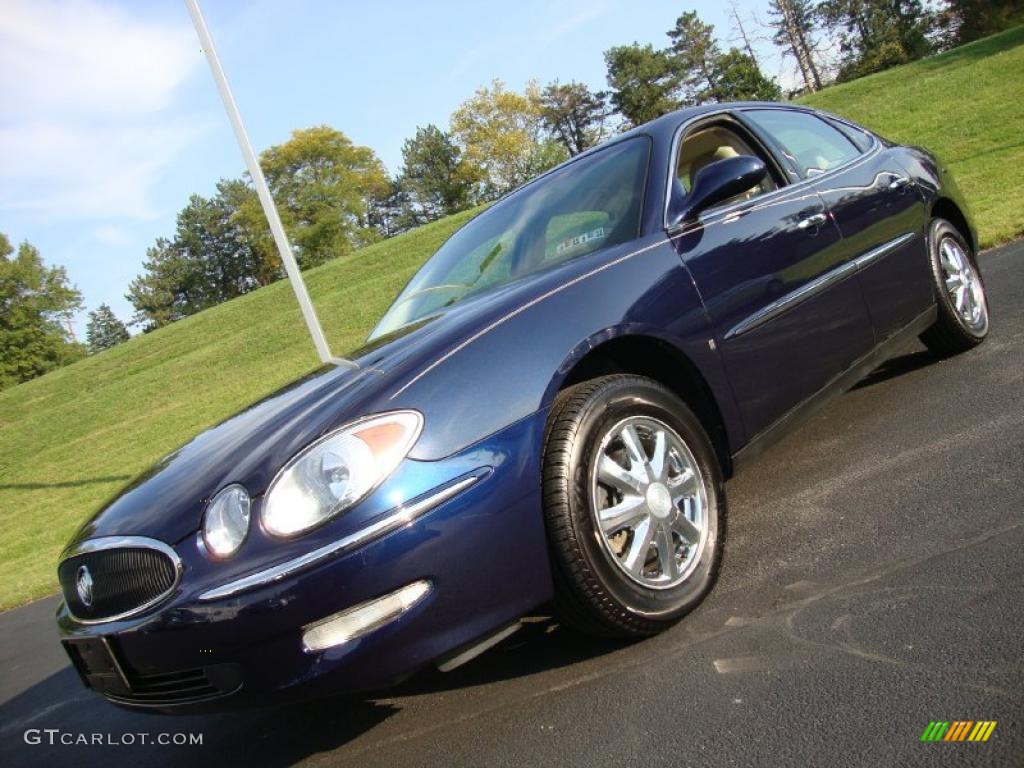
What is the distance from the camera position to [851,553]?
2.65m

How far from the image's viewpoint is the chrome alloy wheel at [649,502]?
2416 mm

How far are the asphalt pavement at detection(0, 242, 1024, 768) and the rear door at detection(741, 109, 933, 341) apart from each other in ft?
1.93

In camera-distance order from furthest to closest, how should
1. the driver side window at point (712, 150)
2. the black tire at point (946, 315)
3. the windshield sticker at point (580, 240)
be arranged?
the black tire at point (946, 315)
the driver side window at point (712, 150)
the windshield sticker at point (580, 240)

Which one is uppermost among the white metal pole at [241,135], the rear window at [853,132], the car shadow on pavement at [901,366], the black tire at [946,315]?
the white metal pole at [241,135]

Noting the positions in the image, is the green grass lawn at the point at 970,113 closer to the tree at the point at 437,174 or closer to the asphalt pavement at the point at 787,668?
the asphalt pavement at the point at 787,668

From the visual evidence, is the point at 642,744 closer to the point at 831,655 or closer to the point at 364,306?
the point at 831,655

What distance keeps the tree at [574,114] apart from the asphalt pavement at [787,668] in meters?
87.7

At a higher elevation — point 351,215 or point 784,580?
point 351,215

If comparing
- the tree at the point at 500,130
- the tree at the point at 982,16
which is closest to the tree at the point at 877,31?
the tree at the point at 982,16

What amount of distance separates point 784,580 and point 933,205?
111 inches

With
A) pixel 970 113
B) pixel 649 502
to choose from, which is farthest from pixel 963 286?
pixel 970 113

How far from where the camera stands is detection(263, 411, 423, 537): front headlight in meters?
2.02

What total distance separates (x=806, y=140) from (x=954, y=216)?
1.36 metres

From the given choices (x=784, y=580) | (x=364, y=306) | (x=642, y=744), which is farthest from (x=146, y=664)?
(x=364, y=306)
